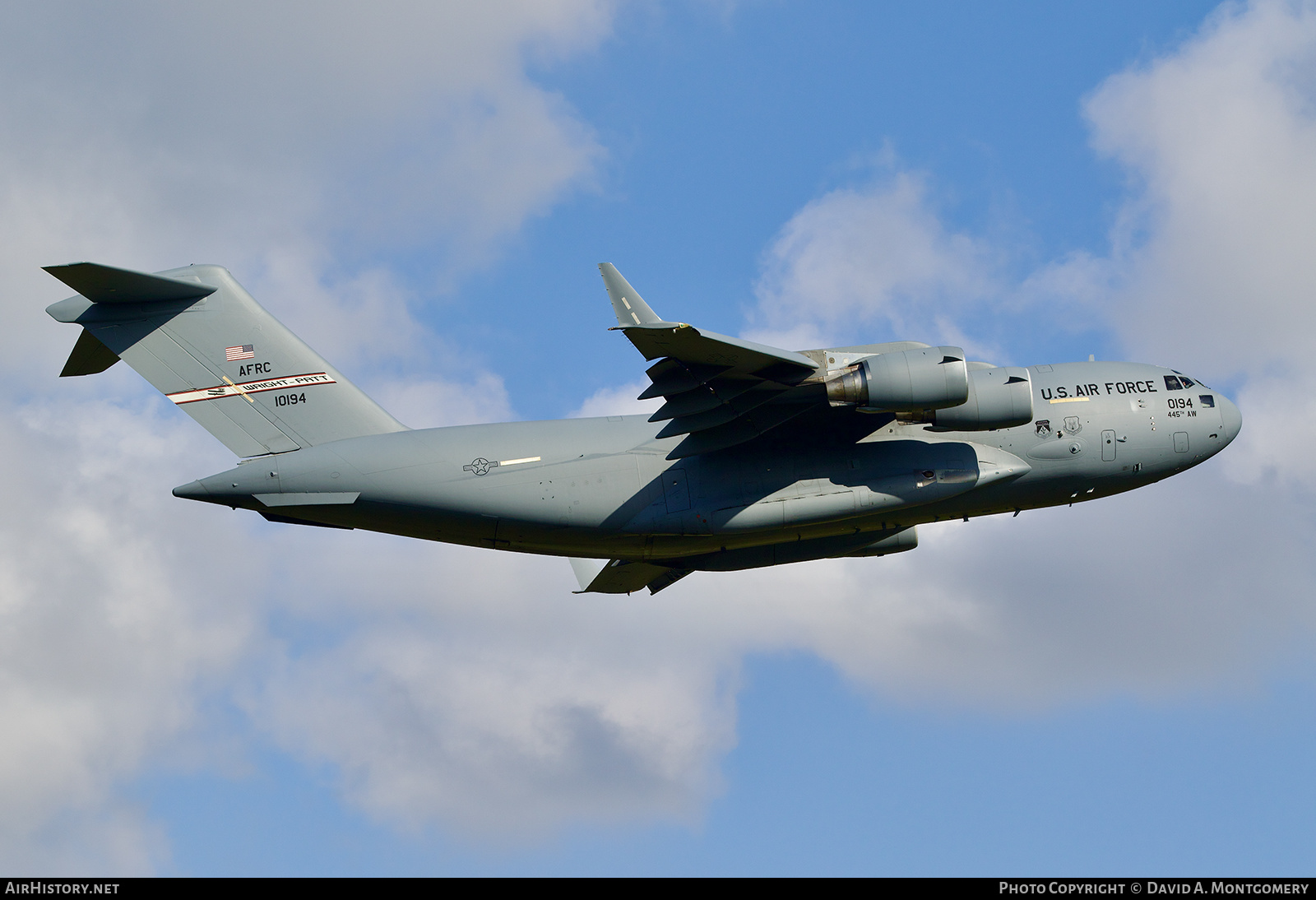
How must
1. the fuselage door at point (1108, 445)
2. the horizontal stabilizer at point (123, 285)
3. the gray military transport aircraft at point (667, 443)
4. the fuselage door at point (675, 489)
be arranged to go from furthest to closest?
the fuselage door at point (1108, 445), the fuselage door at point (675, 489), the horizontal stabilizer at point (123, 285), the gray military transport aircraft at point (667, 443)

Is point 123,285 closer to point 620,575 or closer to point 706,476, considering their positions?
point 706,476

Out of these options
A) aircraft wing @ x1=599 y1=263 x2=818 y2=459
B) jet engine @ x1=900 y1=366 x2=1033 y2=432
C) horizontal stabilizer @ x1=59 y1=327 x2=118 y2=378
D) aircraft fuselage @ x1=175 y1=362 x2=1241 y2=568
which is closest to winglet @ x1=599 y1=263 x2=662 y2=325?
aircraft wing @ x1=599 y1=263 x2=818 y2=459

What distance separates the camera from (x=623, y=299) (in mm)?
14828

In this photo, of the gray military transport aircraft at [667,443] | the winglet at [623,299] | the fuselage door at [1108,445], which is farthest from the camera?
the fuselage door at [1108,445]

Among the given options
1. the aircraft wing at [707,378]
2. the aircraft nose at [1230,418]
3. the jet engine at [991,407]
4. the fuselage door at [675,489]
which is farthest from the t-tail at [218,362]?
the aircraft nose at [1230,418]

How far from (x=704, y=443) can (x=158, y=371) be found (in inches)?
304

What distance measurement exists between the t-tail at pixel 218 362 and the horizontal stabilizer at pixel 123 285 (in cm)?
2

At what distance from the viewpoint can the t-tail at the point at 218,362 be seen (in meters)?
17.4

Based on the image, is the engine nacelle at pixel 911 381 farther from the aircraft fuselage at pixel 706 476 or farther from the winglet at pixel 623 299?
the winglet at pixel 623 299

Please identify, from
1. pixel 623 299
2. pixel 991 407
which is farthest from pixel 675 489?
pixel 991 407

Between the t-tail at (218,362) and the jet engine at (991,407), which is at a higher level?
the t-tail at (218,362)

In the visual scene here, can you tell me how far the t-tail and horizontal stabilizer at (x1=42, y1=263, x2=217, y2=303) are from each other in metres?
0.02
